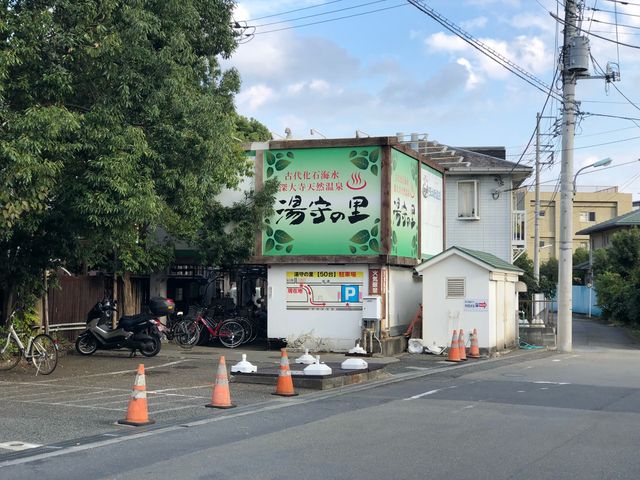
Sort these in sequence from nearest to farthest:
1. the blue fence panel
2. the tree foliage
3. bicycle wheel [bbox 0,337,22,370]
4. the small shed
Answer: bicycle wheel [bbox 0,337,22,370], the small shed, the tree foliage, the blue fence panel

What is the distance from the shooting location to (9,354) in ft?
51.5

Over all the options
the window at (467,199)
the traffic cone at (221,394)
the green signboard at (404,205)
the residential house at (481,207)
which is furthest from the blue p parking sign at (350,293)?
Result: the window at (467,199)

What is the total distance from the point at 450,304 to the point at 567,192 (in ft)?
20.3

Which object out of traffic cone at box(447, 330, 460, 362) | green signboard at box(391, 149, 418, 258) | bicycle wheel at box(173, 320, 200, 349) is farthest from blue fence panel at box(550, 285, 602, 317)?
bicycle wheel at box(173, 320, 200, 349)

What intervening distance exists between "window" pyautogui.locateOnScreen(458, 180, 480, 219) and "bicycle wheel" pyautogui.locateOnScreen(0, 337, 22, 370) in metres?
23.0

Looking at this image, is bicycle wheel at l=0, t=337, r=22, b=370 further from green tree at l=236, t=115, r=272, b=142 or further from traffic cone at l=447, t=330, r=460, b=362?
green tree at l=236, t=115, r=272, b=142

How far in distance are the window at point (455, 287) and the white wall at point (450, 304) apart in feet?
0.37

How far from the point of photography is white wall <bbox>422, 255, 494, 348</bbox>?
21.9 meters

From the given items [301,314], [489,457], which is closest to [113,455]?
[489,457]

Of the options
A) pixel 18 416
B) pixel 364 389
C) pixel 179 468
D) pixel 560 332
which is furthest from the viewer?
pixel 560 332

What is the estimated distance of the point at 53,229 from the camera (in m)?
15.4

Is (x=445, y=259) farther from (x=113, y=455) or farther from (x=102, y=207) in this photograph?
(x=113, y=455)

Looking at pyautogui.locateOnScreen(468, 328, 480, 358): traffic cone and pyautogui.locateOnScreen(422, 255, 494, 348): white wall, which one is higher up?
pyautogui.locateOnScreen(422, 255, 494, 348): white wall

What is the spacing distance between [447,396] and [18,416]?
6.71m
